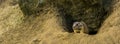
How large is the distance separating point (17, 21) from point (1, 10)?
1965 millimetres

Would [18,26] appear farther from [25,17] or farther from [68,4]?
[68,4]

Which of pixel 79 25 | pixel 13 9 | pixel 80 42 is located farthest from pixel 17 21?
pixel 80 42

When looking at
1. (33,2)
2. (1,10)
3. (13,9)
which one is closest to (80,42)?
(33,2)

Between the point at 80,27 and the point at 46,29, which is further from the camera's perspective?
the point at 46,29

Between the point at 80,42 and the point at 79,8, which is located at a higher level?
the point at 79,8

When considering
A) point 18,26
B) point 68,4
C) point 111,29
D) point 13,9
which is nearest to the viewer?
point 111,29

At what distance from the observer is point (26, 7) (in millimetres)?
10797

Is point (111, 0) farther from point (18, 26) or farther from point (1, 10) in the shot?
point (1, 10)

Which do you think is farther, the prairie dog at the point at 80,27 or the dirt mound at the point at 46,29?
the prairie dog at the point at 80,27

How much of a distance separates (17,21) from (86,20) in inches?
106

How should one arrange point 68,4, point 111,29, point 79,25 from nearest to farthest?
point 111,29, point 79,25, point 68,4

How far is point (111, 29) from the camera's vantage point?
8.20 m

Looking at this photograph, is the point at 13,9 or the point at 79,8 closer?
the point at 79,8

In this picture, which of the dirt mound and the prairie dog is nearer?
the dirt mound
